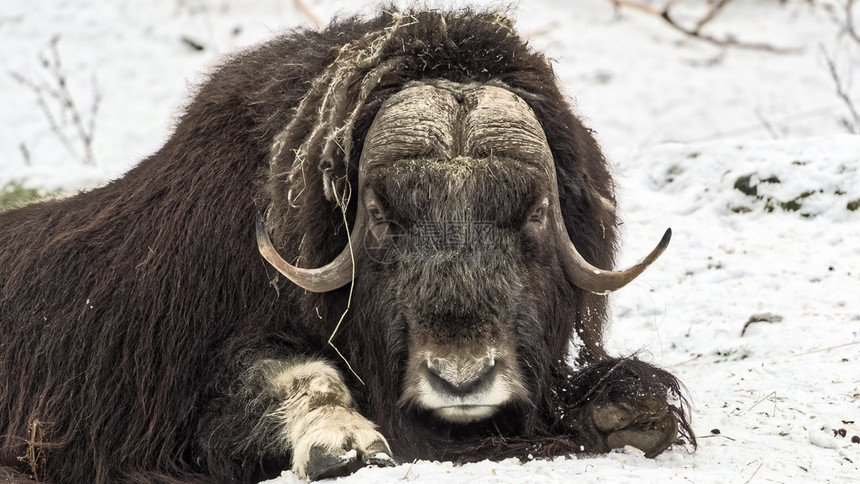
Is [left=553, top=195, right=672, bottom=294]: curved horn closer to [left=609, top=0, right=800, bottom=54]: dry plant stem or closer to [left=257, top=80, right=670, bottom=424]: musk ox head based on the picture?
[left=257, top=80, right=670, bottom=424]: musk ox head

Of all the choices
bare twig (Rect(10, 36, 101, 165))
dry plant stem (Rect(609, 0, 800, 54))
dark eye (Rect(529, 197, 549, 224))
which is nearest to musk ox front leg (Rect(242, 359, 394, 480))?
dark eye (Rect(529, 197, 549, 224))

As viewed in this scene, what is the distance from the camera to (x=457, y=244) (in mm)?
2926

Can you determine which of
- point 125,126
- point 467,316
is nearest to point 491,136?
point 467,316

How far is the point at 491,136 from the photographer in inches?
119

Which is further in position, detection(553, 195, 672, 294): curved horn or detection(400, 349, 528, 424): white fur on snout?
detection(553, 195, 672, 294): curved horn

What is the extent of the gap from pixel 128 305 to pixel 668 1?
8676 millimetres

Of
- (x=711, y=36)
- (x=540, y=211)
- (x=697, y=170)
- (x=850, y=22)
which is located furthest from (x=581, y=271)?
(x=711, y=36)

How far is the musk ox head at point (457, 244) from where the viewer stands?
2.83 metres

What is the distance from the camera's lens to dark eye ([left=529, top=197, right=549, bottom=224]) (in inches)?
119

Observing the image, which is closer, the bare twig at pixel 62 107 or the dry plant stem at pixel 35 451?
the dry plant stem at pixel 35 451

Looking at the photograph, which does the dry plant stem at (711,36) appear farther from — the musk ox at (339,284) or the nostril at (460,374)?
the nostril at (460,374)

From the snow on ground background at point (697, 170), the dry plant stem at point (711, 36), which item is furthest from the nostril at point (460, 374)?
the dry plant stem at point (711, 36)

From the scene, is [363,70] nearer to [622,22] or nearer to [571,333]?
[571,333]

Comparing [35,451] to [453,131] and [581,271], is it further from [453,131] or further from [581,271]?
[581,271]
